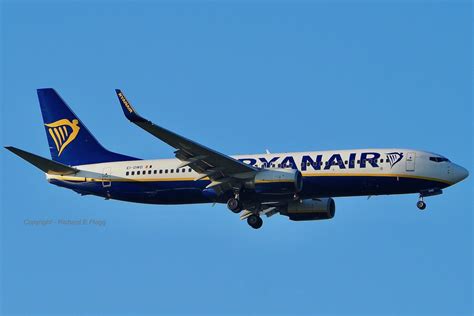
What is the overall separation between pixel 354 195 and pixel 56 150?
21.3 meters

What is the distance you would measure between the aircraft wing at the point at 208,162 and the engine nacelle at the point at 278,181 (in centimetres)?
84

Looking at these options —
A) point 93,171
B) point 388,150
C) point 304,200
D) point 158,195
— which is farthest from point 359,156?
point 93,171

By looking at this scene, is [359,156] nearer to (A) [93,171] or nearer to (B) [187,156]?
(B) [187,156]

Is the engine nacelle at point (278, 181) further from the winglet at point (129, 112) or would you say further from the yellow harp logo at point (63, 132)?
the yellow harp logo at point (63, 132)

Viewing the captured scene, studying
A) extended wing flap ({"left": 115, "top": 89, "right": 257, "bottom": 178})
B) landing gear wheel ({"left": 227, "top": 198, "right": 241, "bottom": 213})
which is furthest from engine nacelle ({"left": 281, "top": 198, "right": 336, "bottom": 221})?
extended wing flap ({"left": 115, "top": 89, "right": 257, "bottom": 178})

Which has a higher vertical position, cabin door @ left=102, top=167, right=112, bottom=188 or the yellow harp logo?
the yellow harp logo

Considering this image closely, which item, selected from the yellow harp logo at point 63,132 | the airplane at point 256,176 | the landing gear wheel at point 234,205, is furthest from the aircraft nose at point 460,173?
the yellow harp logo at point 63,132

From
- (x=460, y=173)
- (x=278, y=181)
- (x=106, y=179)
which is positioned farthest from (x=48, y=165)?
(x=460, y=173)

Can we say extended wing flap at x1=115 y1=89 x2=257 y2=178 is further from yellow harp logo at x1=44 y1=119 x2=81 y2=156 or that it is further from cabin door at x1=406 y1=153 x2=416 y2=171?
yellow harp logo at x1=44 y1=119 x2=81 y2=156

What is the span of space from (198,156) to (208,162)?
912 millimetres

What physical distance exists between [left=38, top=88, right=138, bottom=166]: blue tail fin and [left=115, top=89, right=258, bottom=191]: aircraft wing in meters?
8.05

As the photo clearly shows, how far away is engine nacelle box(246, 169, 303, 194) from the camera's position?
5962 centimetres

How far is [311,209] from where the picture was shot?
66.4 m

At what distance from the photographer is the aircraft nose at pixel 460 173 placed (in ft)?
200
